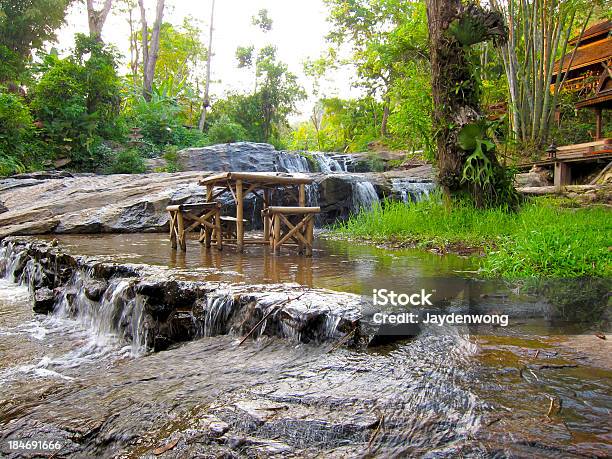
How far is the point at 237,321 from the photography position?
366 centimetres

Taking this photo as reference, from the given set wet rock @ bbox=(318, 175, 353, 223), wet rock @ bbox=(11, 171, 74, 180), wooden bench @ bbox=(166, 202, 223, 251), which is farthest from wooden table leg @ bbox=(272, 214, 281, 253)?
wet rock @ bbox=(11, 171, 74, 180)

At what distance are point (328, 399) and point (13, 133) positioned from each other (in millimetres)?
15604

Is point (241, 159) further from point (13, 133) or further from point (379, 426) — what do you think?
point (379, 426)

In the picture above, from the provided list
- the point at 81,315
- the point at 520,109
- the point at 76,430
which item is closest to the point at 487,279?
the point at 76,430

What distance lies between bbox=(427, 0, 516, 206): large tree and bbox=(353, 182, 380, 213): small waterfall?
3.52 meters

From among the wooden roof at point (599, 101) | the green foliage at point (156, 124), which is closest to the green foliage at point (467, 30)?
the wooden roof at point (599, 101)

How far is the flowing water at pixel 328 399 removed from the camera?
198 centimetres

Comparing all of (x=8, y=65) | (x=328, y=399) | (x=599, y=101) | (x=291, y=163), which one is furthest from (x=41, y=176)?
(x=599, y=101)

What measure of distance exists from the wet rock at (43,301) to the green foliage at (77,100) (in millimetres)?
11596

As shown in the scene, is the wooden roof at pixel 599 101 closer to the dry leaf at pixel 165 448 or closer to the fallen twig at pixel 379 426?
the fallen twig at pixel 379 426

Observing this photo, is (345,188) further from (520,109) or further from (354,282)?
(520,109)

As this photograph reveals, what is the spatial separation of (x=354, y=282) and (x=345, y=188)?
7.74 m

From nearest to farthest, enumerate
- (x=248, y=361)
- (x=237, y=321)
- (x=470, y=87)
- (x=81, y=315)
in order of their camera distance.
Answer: (x=248, y=361) → (x=237, y=321) → (x=81, y=315) → (x=470, y=87)

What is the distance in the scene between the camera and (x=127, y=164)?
1562cm
